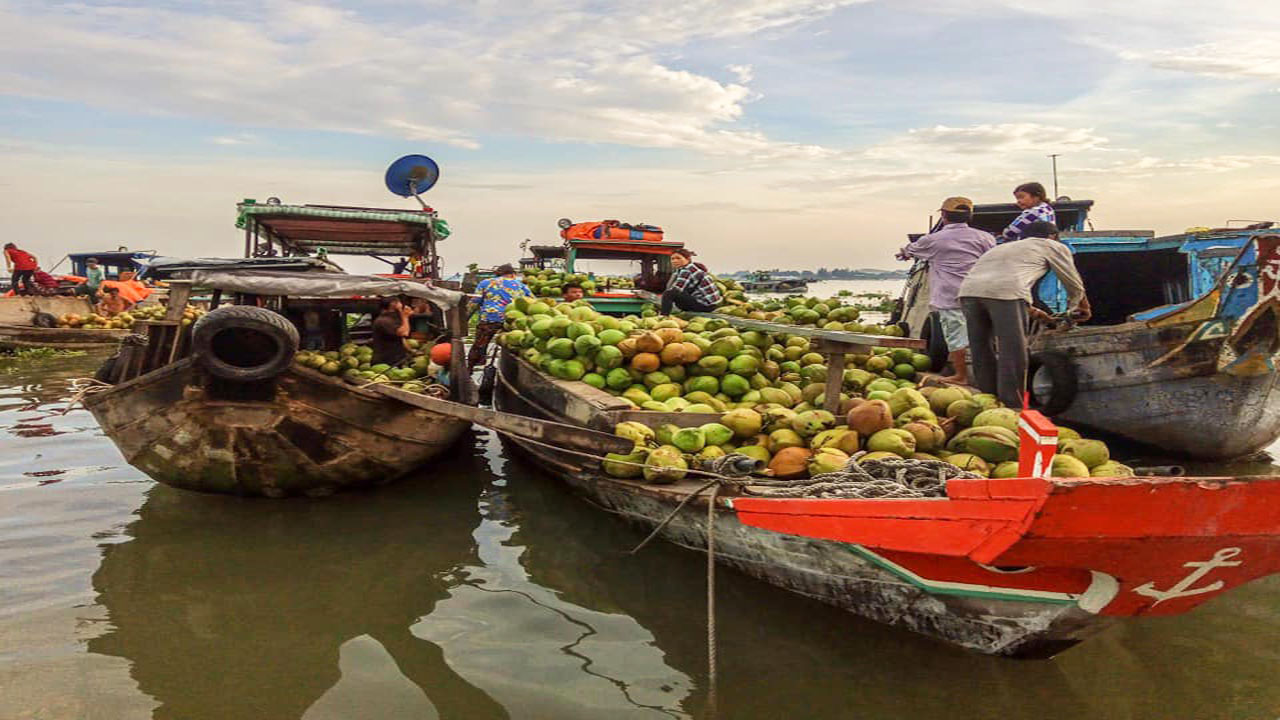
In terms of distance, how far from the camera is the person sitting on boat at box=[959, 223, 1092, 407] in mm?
4840

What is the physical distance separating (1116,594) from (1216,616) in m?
1.80

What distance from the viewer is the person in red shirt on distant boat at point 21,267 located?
16.9 metres

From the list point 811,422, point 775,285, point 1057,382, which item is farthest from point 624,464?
point 775,285

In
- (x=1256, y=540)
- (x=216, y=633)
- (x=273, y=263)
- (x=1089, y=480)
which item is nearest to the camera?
(x=1089, y=480)

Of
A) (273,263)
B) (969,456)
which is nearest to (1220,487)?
(969,456)

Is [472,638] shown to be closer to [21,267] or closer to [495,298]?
[495,298]

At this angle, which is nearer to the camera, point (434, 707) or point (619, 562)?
point (434, 707)

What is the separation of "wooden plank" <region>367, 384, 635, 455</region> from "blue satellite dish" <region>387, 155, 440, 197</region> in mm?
5738

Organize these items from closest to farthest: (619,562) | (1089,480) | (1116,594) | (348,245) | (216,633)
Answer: (1089,480)
(1116,594)
(216,633)
(619,562)
(348,245)

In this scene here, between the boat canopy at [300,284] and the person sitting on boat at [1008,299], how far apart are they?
4.06 metres

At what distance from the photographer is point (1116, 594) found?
2.74 m

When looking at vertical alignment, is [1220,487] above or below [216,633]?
above

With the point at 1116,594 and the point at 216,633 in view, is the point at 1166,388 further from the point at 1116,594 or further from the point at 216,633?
the point at 216,633

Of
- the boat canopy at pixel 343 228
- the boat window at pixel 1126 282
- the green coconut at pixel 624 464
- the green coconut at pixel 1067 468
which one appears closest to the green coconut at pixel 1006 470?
the green coconut at pixel 1067 468
